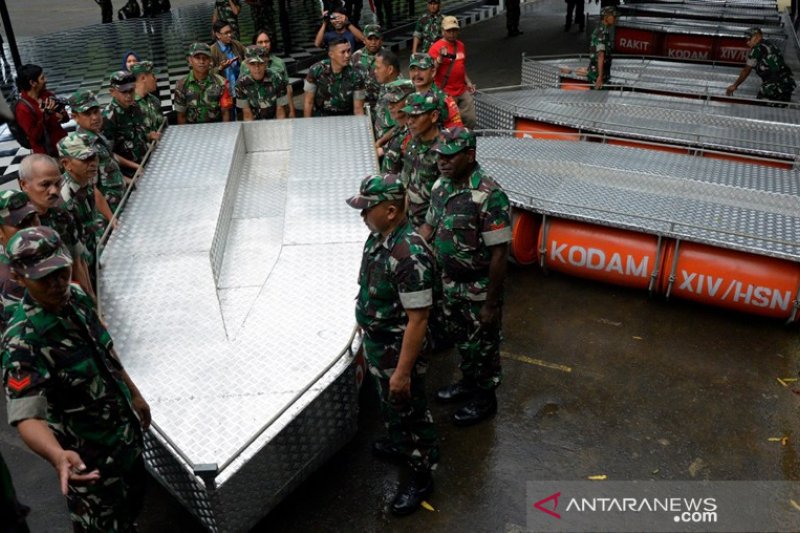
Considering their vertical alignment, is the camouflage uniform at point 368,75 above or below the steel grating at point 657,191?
above

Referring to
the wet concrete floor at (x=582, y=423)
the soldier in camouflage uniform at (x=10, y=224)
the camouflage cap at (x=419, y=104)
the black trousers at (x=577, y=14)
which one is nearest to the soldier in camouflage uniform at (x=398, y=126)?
the camouflage cap at (x=419, y=104)

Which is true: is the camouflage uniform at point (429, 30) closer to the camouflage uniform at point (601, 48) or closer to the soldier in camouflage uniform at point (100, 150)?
the camouflage uniform at point (601, 48)

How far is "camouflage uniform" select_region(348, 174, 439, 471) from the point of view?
130 inches

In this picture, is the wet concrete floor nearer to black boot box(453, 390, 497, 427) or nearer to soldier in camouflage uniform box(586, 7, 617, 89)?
black boot box(453, 390, 497, 427)

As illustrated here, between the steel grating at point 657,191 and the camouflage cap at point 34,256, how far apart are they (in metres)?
4.20

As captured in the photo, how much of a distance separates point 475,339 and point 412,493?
3.40ft

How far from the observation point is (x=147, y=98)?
668cm

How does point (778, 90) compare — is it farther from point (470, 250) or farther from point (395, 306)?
point (395, 306)

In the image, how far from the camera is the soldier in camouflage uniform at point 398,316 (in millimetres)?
3318

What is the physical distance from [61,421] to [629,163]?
19.2 ft

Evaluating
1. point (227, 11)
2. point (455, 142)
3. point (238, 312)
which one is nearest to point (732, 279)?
point (455, 142)

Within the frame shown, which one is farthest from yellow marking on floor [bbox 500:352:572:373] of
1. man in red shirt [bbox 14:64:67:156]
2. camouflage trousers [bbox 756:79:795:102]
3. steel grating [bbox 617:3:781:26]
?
steel grating [bbox 617:3:781:26]

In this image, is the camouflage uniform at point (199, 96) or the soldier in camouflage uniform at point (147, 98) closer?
the soldier in camouflage uniform at point (147, 98)

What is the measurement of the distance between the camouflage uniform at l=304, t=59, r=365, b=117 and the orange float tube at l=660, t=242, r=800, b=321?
147 inches
